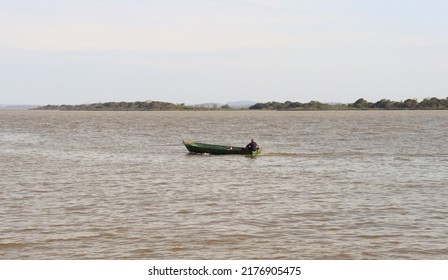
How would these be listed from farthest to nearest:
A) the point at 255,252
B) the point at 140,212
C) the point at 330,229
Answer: the point at 140,212 < the point at 330,229 < the point at 255,252

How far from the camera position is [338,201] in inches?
945

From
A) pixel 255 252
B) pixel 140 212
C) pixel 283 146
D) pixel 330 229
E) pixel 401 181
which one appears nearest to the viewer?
pixel 255 252

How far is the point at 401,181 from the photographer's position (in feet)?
98.2

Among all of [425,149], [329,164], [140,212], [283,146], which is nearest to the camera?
[140,212]

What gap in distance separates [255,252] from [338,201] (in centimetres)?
817

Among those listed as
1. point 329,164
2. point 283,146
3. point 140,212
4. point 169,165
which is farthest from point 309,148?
point 140,212

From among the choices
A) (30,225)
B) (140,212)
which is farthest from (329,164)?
(30,225)

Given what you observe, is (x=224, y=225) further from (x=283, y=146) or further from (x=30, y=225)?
(x=283, y=146)

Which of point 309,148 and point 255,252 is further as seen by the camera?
point 309,148

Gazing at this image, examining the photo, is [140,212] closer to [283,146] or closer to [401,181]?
[401,181]

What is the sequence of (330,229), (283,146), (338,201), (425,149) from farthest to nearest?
(283,146), (425,149), (338,201), (330,229)

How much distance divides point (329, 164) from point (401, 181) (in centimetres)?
841

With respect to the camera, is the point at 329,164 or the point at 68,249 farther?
the point at 329,164

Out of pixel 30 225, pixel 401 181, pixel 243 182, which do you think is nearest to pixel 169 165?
pixel 243 182
